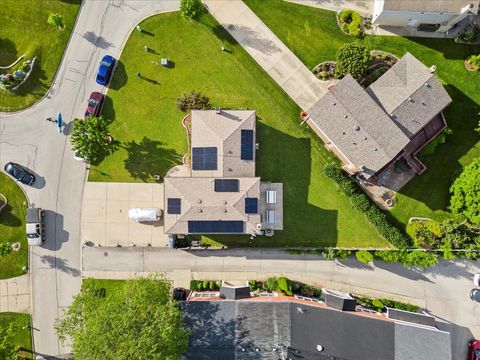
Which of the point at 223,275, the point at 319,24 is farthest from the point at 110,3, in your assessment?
the point at 223,275

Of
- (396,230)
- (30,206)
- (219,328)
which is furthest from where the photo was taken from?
(30,206)

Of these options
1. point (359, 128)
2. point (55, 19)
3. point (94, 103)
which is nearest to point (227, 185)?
point (359, 128)

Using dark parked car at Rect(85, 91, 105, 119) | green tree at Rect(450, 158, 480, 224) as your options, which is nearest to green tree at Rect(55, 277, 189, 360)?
dark parked car at Rect(85, 91, 105, 119)

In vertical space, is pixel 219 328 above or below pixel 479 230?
below

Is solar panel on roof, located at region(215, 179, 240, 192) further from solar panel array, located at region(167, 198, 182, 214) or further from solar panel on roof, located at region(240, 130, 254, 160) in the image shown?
solar panel array, located at region(167, 198, 182, 214)

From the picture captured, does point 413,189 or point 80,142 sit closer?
point 80,142

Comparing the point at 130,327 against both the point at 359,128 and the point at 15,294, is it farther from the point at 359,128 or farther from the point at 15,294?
the point at 359,128

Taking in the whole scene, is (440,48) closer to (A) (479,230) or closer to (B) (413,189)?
(B) (413,189)
